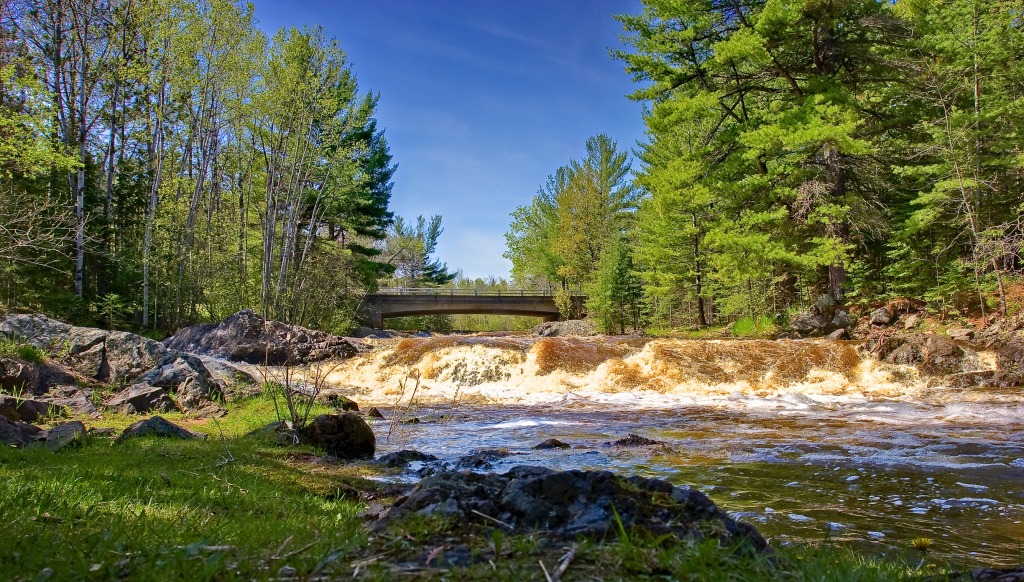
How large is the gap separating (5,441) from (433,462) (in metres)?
3.96

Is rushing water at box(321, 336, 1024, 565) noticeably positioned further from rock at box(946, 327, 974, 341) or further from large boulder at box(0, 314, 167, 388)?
large boulder at box(0, 314, 167, 388)

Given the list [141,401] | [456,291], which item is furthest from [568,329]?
[141,401]

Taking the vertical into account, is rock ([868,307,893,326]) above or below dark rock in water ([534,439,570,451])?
above

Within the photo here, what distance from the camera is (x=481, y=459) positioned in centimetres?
667

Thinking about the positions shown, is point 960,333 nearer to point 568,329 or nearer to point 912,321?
point 912,321

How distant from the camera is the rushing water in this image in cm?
471

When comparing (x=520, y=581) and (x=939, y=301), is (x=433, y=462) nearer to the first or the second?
(x=520, y=581)

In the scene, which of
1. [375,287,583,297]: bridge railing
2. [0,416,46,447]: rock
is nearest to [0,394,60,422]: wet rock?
[0,416,46,447]: rock

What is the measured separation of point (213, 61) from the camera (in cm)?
2106

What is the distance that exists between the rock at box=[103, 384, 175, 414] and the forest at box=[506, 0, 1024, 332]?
1623 centimetres

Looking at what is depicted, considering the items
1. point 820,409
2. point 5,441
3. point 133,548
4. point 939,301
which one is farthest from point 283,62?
point 939,301

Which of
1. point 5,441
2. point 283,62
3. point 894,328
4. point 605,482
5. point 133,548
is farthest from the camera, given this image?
point 283,62

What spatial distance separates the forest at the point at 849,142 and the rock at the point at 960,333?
1.01 m

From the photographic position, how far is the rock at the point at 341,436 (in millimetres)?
6680
